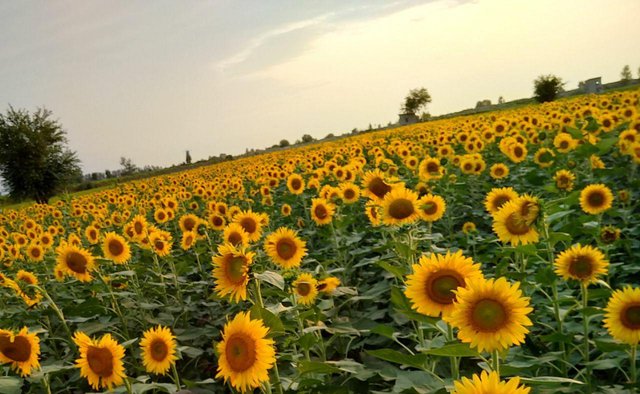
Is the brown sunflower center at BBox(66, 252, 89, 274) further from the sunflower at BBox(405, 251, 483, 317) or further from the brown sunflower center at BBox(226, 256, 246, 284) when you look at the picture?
the sunflower at BBox(405, 251, 483, 317)

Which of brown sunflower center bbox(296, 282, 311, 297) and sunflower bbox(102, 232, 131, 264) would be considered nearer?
brown sunflower center bbox(296, 282, 311, 297)

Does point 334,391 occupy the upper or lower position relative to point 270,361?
lower

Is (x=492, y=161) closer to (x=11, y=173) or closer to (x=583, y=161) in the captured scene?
(x=583, y=161)

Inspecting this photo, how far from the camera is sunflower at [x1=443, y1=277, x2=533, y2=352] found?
1720mm

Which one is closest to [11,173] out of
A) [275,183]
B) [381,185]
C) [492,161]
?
[275,183]

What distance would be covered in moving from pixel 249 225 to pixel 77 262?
5.39 ft

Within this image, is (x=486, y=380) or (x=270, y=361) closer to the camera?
(x=486, y=380)

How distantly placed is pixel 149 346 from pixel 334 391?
1.26 meters

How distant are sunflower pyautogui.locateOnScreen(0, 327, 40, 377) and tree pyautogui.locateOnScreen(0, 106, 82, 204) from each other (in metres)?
42.0

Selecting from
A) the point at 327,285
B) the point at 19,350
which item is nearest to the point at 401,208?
the point at 327,285

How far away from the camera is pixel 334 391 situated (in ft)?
7.44

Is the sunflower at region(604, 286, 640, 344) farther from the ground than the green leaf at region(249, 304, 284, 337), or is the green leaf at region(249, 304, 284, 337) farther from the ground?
the green leaf at region(249, 304, 284, 337)

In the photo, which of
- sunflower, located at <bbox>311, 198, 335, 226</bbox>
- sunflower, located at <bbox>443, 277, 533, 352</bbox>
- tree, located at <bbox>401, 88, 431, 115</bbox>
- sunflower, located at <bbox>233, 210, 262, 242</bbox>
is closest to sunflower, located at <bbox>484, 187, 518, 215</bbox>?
sunflower, located at <bbox>311, 198, 335, 226</bbox>

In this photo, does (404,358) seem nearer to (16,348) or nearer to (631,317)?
(631,317)
